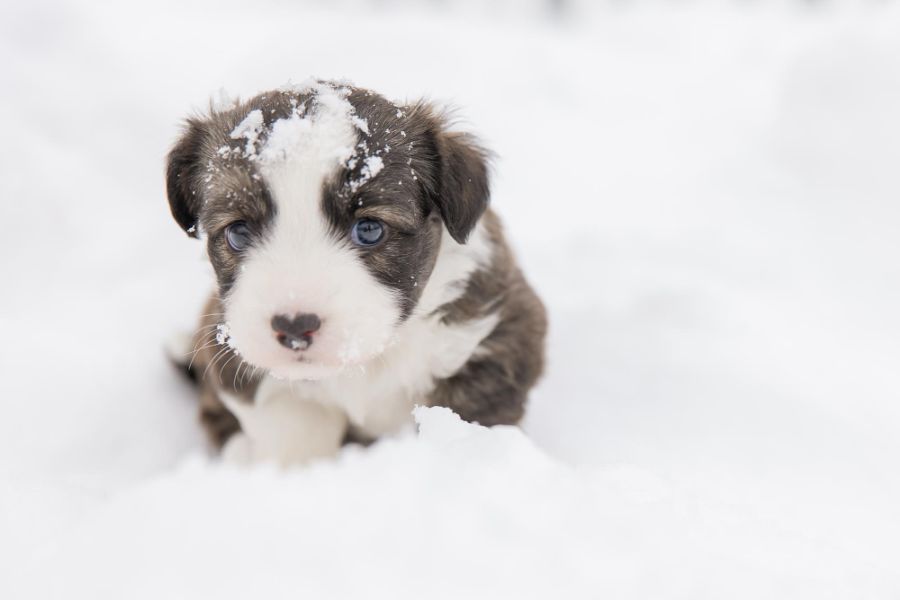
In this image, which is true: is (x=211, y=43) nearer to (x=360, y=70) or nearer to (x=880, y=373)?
(x=360, y=70)

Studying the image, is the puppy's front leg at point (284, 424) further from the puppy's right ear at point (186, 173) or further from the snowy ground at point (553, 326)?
the puppy's right ear at point (186, 173)

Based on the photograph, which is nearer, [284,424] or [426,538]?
[426,538]

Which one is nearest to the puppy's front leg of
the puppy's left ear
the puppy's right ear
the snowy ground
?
the snowy ground

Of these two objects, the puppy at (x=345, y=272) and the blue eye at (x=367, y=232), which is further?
the blue eye at (x=367, y=232)

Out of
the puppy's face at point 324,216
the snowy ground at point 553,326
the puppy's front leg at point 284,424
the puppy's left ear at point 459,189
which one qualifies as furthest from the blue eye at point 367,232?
the puppy's front leg at point 284,424

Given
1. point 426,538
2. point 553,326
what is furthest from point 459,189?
point 553,326

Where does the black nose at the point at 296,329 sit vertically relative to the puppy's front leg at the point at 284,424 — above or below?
above

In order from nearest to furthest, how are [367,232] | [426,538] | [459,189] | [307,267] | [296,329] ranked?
[426,538] → [296,329] → [307,267] → [367,232] → [459,189]

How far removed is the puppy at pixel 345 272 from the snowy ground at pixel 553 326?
1.18 ft

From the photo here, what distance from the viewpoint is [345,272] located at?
2.27 meters

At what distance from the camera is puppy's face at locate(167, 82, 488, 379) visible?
2184mm

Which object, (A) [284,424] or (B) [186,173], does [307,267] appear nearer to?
(B) [186,173]

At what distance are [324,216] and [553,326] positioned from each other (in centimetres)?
193

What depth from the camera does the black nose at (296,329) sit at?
6.93 feet
